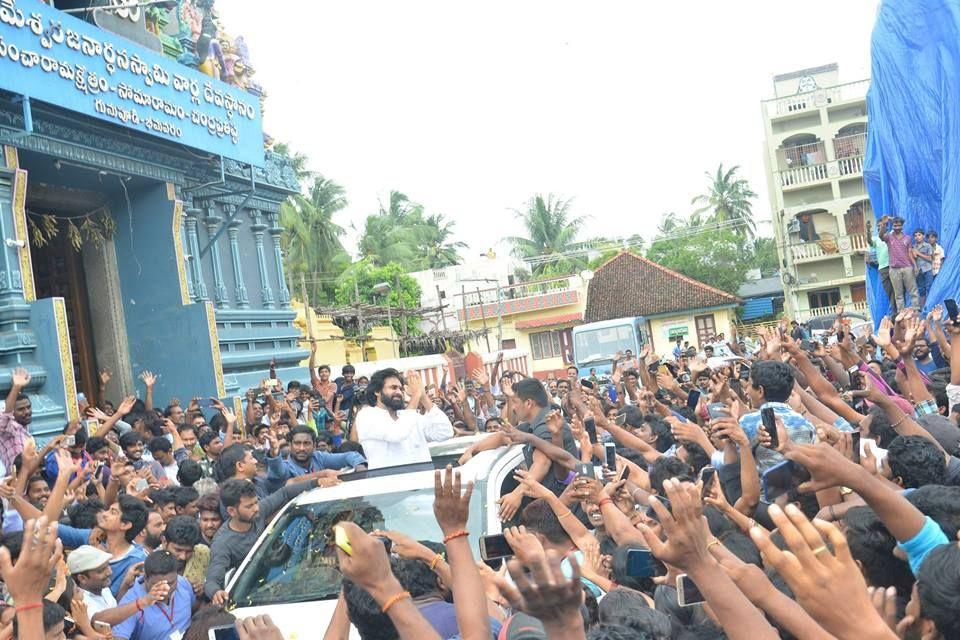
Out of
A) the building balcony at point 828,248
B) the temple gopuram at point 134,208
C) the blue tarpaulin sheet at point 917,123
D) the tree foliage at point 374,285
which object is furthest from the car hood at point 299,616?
the building balcony at point 828,248

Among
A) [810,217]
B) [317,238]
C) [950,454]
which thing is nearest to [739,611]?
[950,454]

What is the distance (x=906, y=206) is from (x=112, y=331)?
1268 centimetres

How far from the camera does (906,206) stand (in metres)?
15.4

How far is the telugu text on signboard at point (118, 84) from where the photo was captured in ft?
35.4

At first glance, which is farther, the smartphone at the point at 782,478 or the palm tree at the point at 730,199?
the palm tree at the point at 730,199

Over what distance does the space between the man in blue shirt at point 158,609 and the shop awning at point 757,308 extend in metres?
47.6

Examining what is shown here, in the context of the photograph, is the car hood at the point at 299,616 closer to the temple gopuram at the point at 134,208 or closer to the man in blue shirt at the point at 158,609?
the man in blue shirt at the point at 158,609

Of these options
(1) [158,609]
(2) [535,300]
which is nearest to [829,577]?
(1) [158,609]

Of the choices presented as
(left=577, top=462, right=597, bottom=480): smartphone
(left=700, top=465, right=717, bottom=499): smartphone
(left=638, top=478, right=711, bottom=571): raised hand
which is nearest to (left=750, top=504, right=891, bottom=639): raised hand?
(left=638, top=478, right=711, bottom=571): raised hand

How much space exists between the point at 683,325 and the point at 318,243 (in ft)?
56.7

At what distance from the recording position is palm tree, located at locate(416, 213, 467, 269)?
51000 mm

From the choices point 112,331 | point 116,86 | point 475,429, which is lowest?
point 475,429

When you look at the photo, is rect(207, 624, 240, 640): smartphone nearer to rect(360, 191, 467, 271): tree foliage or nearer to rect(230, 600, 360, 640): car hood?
rect(230, 600, 360, 640): car hood

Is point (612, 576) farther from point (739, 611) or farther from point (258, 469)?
point (258, 469)
